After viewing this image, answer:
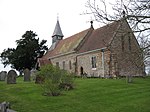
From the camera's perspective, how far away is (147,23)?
8.31m

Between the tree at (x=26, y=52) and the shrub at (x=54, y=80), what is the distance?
127 ft

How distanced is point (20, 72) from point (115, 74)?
30.9m

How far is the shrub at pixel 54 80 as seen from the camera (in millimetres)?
16750

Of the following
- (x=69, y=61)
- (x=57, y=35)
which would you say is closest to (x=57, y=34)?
(x=57, y=35)

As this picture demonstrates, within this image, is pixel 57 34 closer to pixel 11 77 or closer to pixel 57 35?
pixel 57 35

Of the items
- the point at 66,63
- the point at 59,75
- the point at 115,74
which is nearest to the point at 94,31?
the point at 66,63

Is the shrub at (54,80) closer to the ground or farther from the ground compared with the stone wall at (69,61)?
closer to the ground

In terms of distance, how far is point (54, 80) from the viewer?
17.1 m

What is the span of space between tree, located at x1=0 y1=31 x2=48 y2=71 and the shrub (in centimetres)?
3885

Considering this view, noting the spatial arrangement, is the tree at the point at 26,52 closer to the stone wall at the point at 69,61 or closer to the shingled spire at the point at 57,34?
the shingled spire at the point at 57,34

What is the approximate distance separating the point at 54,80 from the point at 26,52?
135ft

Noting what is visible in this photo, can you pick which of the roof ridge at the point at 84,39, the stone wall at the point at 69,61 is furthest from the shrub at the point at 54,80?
the stone wall at the point at 69,61

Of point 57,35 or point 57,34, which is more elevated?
point 57,34

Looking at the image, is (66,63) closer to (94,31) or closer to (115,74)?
(94,31)
